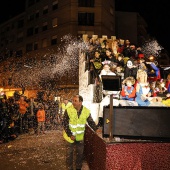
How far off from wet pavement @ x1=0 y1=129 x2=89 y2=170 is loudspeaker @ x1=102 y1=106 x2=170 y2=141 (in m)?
2.96

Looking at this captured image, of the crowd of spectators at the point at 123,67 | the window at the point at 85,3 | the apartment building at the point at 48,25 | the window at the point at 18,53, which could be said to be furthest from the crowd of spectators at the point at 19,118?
the window at the point at 18,53

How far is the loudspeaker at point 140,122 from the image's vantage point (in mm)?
4121

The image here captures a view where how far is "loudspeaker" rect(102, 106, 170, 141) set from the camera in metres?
4.12

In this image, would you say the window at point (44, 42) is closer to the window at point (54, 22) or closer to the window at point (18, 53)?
the window at point (54, 22)

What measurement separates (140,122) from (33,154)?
17.4 feet

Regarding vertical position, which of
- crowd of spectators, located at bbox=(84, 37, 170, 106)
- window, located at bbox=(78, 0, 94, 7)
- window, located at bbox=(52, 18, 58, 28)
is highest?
window, located at bbox=(78, 0, 94, 7)

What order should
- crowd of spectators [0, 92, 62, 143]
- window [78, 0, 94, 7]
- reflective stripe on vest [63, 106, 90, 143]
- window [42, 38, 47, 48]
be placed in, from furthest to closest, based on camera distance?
window [42, 38, 47, 48] < window [78, 0, 94, 7] < crowd of spectators [0, 92, 62, 143] < reflective stripe on vest [63, 106, 90, 143]

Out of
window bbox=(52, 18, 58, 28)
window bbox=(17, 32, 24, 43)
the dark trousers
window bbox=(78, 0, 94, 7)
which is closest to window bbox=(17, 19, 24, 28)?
window bbox=(17, 32, 24, 43)

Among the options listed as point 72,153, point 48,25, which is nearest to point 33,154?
point 72,153

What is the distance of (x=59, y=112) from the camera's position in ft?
58.8

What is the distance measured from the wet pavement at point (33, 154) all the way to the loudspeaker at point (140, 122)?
9.72 ft

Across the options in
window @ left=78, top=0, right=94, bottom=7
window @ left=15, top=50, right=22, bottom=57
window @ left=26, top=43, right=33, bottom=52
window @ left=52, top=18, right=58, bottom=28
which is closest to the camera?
window @ left=78, top=0, right=94, bottom=7

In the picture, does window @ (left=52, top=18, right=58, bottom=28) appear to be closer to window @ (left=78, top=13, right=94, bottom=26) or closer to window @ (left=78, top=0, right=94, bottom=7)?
window @ (left=78, top=13, right=94, bottom=26)

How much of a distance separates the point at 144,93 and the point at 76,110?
79.5 inches
